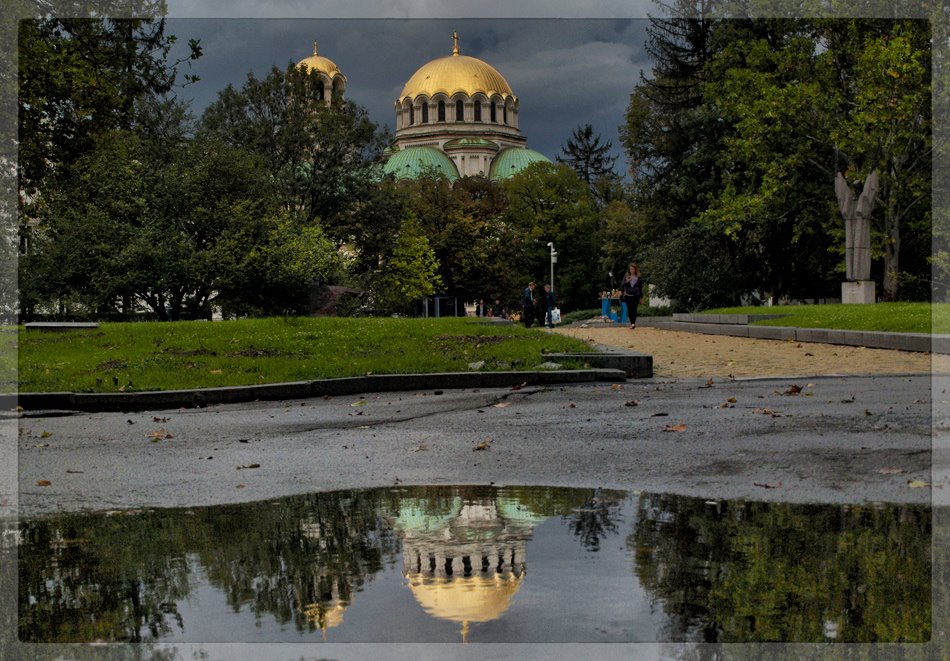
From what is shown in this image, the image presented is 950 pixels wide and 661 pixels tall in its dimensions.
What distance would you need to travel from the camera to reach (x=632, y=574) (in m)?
4.15

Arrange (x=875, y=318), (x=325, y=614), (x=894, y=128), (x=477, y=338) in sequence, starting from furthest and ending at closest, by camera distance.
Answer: (x=894, y=128) < (x=875, y=318) < (x=477, y=338) < (x=325, y=614)

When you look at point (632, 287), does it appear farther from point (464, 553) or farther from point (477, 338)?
point (464, 553)

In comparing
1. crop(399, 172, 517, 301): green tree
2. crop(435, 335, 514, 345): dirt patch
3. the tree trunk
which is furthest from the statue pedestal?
crop(399, 172, 517, 301): green tree

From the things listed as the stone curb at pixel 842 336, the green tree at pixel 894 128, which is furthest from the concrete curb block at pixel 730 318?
the green tree at pixel 894 128

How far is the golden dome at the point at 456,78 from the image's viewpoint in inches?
4754

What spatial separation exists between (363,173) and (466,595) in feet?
188

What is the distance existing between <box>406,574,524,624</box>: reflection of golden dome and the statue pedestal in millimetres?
33566

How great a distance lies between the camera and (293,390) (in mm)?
12789

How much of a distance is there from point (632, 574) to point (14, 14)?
20947mm

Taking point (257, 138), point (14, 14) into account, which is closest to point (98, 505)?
point (14, 14)

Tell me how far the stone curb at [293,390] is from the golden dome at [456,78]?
4338 inches

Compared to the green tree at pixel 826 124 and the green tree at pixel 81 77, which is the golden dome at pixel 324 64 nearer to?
the green tree at pixel 826 124

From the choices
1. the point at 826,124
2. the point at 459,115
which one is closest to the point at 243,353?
the point at 826,124

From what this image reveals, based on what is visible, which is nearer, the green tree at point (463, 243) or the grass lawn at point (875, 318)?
the grass lawn at point (875, 318)
